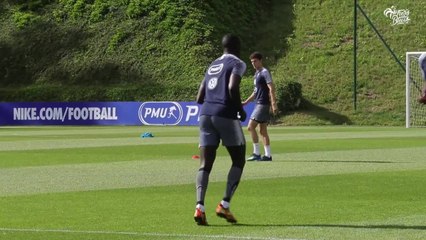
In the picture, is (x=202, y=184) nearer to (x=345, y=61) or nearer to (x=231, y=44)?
(x=231, y=44)

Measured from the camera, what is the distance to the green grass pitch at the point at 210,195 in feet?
39.7

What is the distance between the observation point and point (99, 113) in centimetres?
5609

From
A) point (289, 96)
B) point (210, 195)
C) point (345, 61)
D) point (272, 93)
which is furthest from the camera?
point (345, 61)

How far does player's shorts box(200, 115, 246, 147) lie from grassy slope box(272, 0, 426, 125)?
40.4 m

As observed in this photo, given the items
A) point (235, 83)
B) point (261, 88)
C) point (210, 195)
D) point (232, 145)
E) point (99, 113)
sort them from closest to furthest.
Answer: point (235, 83)
point (232, 145)
point (210, 195)
point (261, 88)
point (99, 113)

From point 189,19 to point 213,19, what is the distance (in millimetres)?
1479

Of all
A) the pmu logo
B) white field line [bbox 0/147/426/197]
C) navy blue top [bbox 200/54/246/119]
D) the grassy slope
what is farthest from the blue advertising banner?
navy blue top [bbox 200/54/246/119]

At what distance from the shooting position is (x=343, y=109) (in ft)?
182

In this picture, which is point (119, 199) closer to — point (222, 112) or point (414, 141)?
point (222, 112)

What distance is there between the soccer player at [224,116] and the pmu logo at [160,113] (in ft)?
132

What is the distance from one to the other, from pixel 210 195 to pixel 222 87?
353cm

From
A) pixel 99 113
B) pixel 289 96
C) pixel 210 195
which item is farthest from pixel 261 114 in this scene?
pixel 99 113

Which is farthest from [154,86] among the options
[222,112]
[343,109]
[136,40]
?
[222,112]

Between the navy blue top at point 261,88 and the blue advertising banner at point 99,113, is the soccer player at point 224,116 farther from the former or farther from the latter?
the blue advertising banner at point 99,113
